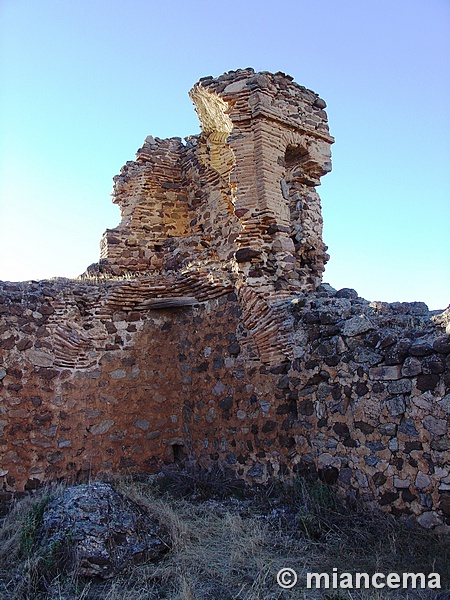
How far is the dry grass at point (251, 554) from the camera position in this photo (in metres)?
3.78

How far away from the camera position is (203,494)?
639cm

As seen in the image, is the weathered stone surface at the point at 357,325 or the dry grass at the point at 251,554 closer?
the dry grass at the point at 251,554

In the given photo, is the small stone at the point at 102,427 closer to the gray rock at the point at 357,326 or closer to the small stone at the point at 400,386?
the gray rock at the point at 357,326

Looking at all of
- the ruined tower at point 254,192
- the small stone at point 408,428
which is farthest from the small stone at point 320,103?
the small stone at point 408,428

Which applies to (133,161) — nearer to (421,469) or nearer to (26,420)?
(26,420)

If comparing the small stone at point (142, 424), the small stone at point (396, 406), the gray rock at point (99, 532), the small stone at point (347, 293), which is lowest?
the gray rock at point (99, 532)

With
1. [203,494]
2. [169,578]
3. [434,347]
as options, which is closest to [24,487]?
[203,494]

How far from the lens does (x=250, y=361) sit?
6.63 m

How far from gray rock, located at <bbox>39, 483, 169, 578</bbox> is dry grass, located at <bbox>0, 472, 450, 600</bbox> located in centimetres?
11

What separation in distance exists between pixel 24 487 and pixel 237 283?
146 inches

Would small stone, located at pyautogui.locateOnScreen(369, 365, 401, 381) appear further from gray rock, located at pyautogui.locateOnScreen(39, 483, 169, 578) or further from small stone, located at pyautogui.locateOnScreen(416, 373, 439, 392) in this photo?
gray rock, located at pyautogui.locateOnScreen(39, 483, 169, 578)

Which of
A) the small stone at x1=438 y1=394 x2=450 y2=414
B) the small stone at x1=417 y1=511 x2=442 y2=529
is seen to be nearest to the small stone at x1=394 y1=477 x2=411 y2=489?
the small stone at x1=417 y1=511 x2=442 y2=529

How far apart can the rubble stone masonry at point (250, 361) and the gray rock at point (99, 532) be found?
1.94 meters

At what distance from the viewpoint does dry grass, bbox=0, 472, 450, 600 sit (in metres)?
3.78
